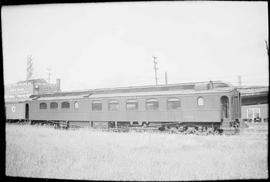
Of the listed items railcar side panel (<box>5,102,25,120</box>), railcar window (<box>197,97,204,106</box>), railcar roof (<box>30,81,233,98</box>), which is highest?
railcar roof (<box>30,81,233,98</box>)

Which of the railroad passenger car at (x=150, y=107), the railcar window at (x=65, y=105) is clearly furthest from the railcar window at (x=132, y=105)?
the railcar window at (x=65, y=105)

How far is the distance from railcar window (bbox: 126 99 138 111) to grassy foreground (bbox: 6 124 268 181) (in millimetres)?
4037

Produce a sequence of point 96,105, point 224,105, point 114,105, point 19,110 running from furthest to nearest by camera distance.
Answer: point 19,110 → point 96,105 → point 114,105 → point 224,105

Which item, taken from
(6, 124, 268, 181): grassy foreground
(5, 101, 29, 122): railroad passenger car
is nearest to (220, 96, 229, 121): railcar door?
(6, 124, 268, 181): grassy foreground

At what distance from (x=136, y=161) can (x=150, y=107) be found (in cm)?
467

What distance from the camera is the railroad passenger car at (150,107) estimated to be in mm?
8063

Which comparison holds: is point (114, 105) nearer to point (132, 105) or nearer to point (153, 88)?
point (132, 105)

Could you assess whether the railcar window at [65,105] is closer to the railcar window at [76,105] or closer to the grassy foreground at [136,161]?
the railcar window at [76,105]

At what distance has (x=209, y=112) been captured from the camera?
8.04m

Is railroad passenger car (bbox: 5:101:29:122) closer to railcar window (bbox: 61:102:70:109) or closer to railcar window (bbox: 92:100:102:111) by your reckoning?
railcar window (bbox: 61:102:70:109)

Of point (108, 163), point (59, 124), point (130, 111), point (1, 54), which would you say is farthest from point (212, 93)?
point (59, 124)

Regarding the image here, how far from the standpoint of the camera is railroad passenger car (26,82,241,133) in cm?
806

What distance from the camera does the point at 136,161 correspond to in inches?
177

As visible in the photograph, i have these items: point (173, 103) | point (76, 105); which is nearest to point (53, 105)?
point (76, 105)
